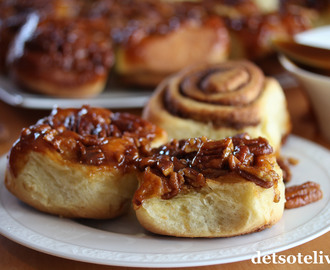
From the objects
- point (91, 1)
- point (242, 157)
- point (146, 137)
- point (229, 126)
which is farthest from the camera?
point (91, 1)

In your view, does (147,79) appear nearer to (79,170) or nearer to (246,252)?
(79,170)

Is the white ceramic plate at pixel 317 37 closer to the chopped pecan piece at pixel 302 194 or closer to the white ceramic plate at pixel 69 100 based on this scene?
the white ceramic plate at pixel 69 100

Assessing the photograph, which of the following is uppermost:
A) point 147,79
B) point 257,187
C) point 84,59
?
point 257,187

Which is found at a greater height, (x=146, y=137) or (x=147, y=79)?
(x=146, y=137)

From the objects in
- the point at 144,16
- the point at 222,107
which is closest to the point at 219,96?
the point at 222,107

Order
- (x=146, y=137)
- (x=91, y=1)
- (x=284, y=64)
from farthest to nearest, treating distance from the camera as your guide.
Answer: (x=91, y=1) < (x=284, y=64) < (x=146, y=137)

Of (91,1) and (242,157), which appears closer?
(242,157)

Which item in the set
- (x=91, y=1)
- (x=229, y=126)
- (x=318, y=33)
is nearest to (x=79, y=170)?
(x=229, y=126)
